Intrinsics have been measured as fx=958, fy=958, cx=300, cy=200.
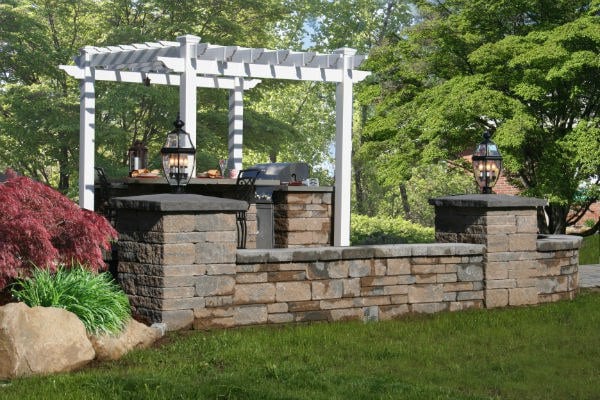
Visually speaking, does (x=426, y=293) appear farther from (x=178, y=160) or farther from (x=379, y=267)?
(x=178, y=160)

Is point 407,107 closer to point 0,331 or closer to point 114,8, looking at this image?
point 114,8

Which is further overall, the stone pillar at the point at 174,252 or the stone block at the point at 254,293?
the stone block at the point at 254,293

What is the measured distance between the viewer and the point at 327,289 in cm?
947

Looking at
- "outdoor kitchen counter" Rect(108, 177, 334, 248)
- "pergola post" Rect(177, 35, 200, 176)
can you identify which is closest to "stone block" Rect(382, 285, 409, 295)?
"outdoor kitchen counter" Rect(108, 177, 334, 248)

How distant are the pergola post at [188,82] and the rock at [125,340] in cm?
568

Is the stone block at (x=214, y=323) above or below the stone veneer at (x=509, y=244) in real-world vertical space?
below

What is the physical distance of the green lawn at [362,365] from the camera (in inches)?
252

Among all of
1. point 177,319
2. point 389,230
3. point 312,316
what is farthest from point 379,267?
point 389,230

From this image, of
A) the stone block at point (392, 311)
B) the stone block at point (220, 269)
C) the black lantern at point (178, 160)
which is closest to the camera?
the stone block at point (220, 269)

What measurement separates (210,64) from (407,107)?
8.20 m

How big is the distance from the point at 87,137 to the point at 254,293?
702 cm

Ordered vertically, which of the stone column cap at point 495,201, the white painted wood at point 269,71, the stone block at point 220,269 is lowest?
the stone block at point 220,269

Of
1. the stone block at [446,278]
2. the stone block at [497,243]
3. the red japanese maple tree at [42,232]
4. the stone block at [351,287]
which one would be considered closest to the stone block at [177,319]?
the red japanese maple tree at [42,232]

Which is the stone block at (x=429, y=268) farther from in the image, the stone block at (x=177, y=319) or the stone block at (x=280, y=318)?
the stone block at (x=177, y=319)
